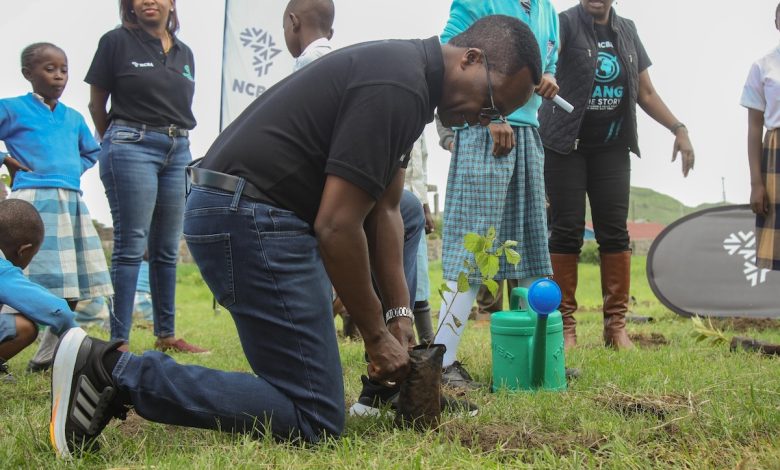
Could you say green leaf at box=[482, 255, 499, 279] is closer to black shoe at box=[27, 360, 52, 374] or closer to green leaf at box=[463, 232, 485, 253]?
green leaf at box=[463, 232, 485, 253]

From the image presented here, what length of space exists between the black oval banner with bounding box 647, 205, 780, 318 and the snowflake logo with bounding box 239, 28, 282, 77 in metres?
3.85

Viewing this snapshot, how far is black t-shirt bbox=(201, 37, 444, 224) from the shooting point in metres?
2.06

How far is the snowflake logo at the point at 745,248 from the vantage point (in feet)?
21.4

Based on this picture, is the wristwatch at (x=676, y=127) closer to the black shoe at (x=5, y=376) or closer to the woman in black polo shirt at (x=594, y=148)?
the woman in black polo shirt at (x=594, y=148)

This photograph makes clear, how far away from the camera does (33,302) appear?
2.94 meters

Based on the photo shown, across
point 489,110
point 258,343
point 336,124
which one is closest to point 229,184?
point 336,124

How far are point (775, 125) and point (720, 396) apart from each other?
2.43m

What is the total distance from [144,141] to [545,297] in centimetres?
240

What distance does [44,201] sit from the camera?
4254 millimetres

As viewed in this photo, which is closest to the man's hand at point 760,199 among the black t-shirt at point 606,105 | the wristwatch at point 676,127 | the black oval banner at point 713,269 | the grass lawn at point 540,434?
the wristwatch at point 676,127

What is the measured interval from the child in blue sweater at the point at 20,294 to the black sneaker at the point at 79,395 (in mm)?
761

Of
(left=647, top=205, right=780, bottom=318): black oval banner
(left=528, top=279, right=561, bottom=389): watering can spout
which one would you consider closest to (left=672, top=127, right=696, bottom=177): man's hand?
(left=528, top=279, right=561, bottom=389): watering can spout

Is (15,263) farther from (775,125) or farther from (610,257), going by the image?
(775,125)

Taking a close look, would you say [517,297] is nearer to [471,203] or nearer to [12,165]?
[471,203]
